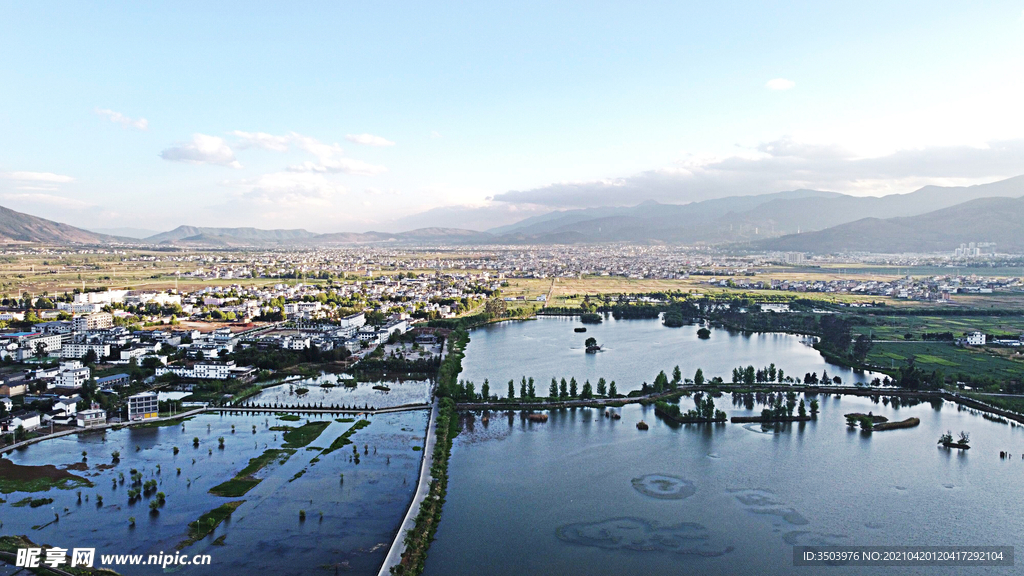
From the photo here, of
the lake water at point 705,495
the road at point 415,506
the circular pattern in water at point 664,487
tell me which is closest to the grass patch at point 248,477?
the road at point 415,506

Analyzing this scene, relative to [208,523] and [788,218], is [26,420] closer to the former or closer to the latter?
[208,523]

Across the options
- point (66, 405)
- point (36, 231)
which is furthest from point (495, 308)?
point (36, 231)

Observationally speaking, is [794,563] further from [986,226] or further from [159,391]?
[986,226]

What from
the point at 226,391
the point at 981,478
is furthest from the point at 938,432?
the point at 226,391

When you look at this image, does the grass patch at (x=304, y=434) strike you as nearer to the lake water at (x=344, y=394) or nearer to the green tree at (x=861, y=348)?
the lake water at (x=344, y=394)

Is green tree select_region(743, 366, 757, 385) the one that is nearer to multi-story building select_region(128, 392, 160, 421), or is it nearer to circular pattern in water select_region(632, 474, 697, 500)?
circular pattern in water select_region(632, 474, 697, 500)
